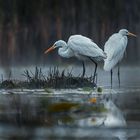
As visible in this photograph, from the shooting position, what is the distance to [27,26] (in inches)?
1089

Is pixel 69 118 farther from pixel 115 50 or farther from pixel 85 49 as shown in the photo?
pixel 115 50

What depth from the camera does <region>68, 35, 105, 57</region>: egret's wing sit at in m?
16.4

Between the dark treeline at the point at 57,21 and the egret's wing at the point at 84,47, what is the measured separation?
23.8ft

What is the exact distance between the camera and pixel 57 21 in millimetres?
27609

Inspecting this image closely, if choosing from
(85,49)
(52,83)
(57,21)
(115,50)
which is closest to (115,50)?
(115,50)

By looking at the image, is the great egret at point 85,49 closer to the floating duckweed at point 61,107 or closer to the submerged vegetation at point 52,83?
the submerged vegetation at point 52,83

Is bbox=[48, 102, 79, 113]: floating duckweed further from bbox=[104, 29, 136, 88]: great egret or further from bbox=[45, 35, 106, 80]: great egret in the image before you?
bbox=[104, 29, 136, 88]: great egret

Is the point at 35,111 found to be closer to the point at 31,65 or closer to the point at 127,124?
the point at 127,124

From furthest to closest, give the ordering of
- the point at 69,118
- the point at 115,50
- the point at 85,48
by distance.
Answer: the point at 115,50, the point at 85,48, the point at 69,118

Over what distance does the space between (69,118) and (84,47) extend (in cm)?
695

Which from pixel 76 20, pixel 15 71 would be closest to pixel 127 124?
pixel 15 71

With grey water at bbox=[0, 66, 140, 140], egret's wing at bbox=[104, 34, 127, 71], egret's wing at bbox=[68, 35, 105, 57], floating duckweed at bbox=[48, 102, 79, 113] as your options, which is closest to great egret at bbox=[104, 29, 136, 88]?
egret's wing at bbox=[104, 34, 127, 71]

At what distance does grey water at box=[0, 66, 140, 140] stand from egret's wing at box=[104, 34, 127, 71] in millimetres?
3199

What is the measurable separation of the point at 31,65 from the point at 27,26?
26.1ft
